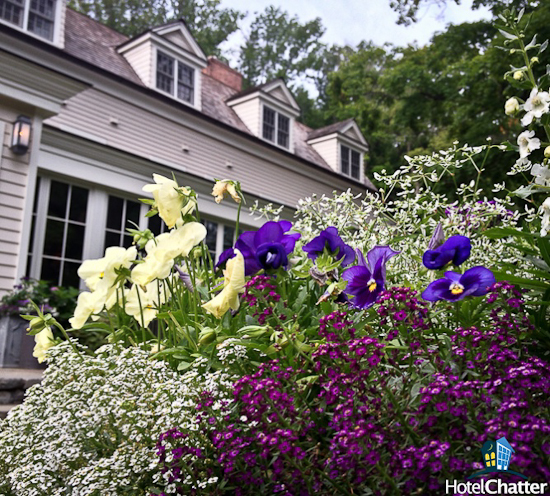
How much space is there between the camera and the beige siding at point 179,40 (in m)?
11.0

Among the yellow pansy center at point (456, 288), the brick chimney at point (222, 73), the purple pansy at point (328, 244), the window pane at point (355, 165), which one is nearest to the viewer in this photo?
the yellow pansy center at point (456, 288)

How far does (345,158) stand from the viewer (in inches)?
608

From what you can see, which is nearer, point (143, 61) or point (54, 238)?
point (54, 238)

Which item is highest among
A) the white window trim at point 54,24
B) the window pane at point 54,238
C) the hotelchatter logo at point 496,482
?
the white window trim at point 54,24

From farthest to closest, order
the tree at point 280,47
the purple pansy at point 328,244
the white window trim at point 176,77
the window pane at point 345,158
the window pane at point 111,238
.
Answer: the tree at point 280,47 < the window pane at point 345,158 < the white window trim at point 176,77 < the window pane at point 111,238 < the purple pansy at point 328,244

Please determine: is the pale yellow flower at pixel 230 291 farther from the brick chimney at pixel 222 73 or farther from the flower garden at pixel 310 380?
the brick chimney at pixel 222 73

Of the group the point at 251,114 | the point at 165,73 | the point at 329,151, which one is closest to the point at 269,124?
the point at 251,114

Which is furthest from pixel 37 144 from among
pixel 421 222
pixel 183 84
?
pixel 421 222

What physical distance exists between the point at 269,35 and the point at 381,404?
29.6 m

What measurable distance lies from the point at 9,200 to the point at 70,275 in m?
1.69

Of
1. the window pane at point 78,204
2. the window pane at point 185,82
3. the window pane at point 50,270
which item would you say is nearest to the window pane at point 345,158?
the window pane at point 185,82

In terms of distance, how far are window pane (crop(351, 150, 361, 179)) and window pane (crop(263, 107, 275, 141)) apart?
3483 millimetres

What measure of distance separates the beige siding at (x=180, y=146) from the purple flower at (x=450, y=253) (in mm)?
7810

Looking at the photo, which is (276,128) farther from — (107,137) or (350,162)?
(107,137)
